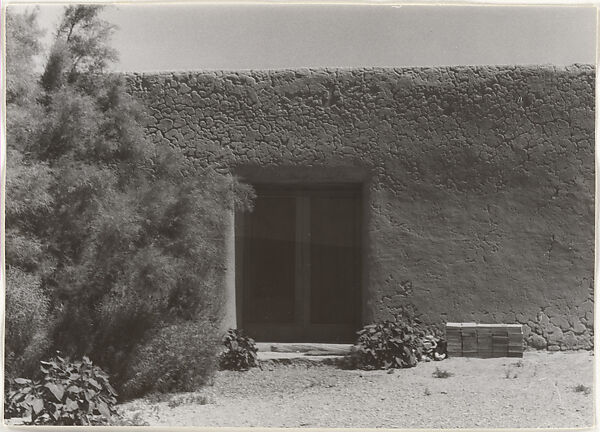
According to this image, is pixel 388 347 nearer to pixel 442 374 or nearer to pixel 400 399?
pixel 442 374

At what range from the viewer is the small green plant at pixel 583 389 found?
245 inches

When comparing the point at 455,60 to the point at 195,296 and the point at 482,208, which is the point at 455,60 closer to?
the point at 482,208

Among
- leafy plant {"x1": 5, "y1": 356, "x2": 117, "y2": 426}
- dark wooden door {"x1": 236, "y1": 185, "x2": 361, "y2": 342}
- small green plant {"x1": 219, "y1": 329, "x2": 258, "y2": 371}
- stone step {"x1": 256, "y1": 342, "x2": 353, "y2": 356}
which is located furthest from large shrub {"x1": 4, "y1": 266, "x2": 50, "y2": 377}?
stone step {"x1": 256, "y1": 342, "x2": 353, "y2": 356}

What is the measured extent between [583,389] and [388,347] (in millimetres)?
1739

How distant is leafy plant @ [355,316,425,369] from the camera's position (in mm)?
7258

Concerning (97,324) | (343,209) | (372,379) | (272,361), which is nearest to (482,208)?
(343,209)

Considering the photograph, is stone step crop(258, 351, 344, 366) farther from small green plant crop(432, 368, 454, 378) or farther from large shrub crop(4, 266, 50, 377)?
large shrub crop(4, 266, 50, 377)

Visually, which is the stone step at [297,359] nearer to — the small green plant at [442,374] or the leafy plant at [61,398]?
the small green plant at [442,374]

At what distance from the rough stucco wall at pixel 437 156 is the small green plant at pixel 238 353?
1156 mm

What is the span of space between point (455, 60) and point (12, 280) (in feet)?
13.9

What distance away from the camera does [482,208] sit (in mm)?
7648

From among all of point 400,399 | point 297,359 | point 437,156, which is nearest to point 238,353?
point 297,359

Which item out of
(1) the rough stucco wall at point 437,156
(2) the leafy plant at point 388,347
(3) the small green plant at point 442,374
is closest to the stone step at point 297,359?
(2) the leafy plant at point 388,347

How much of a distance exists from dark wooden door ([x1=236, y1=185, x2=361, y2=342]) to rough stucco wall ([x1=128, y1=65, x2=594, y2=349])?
8.4 inches
